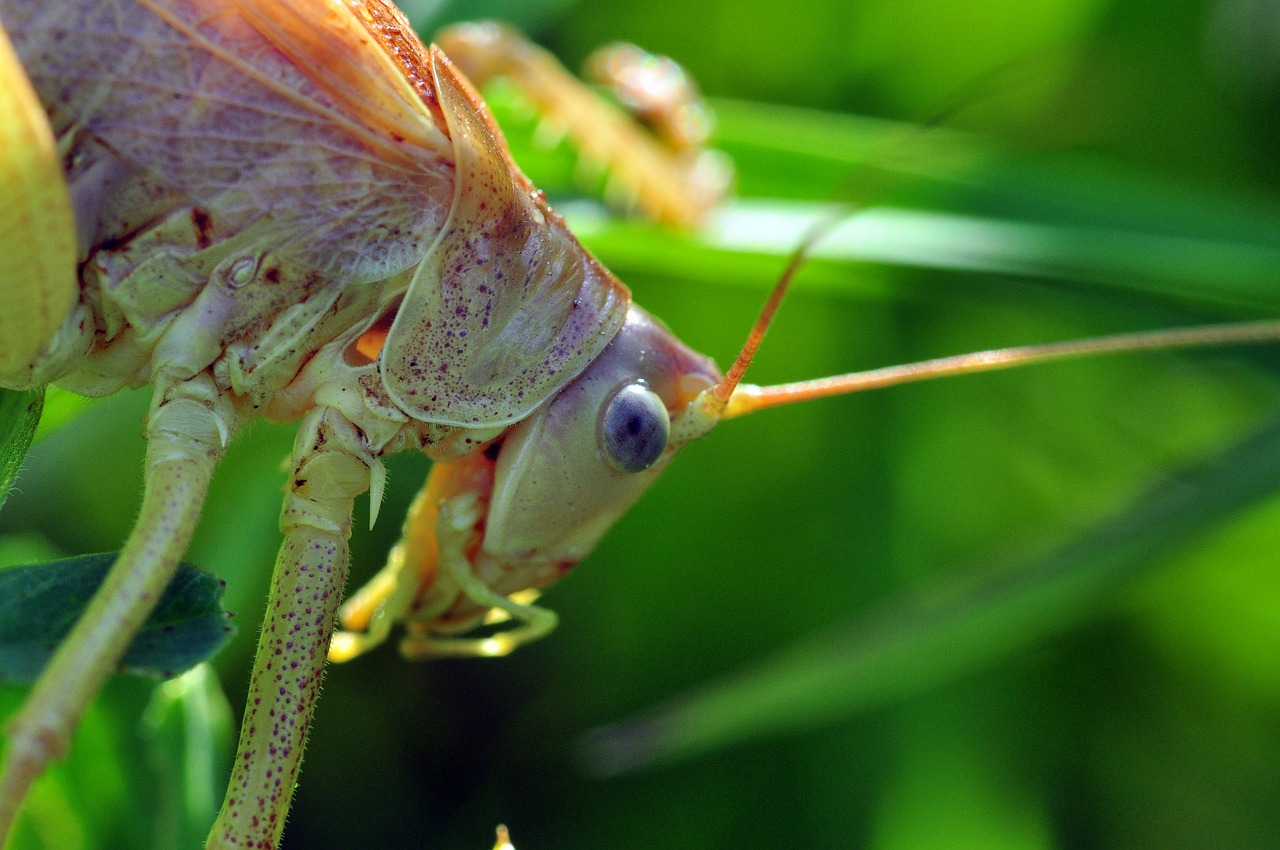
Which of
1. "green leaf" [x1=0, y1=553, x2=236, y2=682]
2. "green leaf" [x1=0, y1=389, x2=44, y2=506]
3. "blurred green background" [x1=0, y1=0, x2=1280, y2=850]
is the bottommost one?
"blurred green background" [x1=0, y1=0, x2=1280, y2=850]

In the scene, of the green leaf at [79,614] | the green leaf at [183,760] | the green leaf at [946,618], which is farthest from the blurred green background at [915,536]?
the green leaf at [79,614]

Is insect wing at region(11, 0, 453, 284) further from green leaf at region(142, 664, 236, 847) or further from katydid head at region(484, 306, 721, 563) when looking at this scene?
green leaf at region(142, 664, 236, 847)

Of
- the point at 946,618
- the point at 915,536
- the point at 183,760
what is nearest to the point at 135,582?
the point at 183,760

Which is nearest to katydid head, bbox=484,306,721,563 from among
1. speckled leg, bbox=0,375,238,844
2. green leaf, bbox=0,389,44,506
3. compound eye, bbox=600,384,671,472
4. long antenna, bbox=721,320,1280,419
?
compound eye, bbox=600,384,671,472

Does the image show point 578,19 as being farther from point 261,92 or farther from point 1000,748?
point 1000,748

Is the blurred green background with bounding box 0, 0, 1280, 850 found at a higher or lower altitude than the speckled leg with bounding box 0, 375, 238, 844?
lower

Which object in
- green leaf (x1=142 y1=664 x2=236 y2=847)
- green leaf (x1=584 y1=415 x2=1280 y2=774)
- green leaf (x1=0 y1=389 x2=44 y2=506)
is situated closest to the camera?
green leaf (x1=0 y1=389 x2=44 y2=506)

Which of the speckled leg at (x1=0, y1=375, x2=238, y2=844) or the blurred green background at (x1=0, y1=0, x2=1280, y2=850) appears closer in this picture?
the speckled leg at (x1=0, y1=375, x2=238, y2=844)
